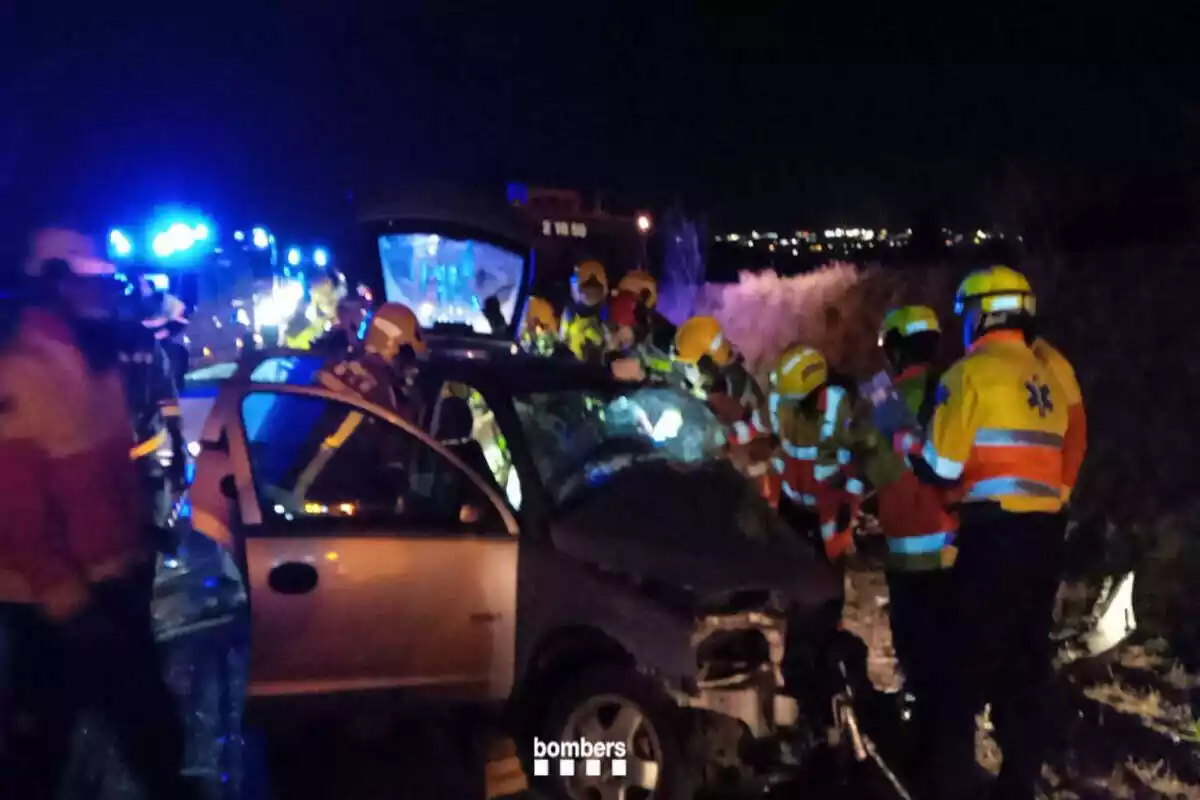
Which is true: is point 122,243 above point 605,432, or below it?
above

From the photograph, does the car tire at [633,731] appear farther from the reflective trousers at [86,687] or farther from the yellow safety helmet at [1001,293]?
the yellow safety helmet at [1001,293]

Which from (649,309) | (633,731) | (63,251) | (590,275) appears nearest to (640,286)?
(649,309)

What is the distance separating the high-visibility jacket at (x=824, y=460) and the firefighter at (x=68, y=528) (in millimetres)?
A: 3225

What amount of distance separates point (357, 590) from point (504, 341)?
8.57 m

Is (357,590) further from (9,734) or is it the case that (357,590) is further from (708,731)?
(708,731)

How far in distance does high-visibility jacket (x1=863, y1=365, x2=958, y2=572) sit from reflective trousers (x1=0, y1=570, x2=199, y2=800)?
317 centimetres

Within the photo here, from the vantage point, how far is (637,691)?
4.05 m

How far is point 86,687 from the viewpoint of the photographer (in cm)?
355

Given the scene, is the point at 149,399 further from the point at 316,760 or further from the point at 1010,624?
the point at 1010,624

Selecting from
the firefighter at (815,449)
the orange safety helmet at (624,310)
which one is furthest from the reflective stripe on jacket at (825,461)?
the orange safety helmet at (624,310)

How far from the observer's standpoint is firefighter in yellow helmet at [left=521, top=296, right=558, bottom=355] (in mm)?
11531

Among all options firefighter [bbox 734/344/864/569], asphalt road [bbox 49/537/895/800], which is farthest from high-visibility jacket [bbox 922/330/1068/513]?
asphalt road [bbox 49/537/895/800]

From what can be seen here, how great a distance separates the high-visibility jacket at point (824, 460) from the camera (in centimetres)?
540

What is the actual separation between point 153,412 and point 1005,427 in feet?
15.5
